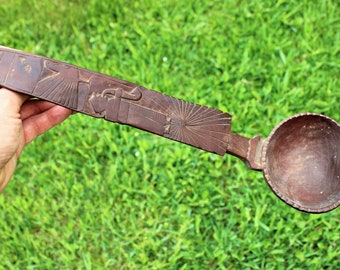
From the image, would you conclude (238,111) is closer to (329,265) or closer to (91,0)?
(329,265)

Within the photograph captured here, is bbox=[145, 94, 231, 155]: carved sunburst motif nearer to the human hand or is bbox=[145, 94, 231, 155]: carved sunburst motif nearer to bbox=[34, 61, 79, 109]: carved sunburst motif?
bbox=[34, 61, 79, 109]: carved sunburst motif

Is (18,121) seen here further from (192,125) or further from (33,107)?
(192,125)

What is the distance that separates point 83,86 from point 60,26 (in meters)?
1.35

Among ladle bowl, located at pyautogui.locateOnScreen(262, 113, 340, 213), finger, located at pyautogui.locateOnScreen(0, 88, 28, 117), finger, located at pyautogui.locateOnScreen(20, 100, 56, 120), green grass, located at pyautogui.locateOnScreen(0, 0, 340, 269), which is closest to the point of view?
finger, located at pyautogui.locateOnScreen(0, 88, 28, 117)

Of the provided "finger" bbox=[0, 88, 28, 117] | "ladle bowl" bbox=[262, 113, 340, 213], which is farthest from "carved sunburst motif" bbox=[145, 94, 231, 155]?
"finger" bbox=[0, 88, 28, 117]

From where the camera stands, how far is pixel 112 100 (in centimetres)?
170

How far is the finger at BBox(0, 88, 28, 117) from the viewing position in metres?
1.65

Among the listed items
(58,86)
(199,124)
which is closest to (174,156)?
(199,124)

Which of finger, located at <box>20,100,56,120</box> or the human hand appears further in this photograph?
finger, located at <box>20,100,56,120</box>

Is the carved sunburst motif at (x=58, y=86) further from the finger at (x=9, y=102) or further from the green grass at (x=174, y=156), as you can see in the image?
the green grass at (x=174, y=156)

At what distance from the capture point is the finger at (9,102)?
1.65 meters

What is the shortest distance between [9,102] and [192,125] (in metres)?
0.67

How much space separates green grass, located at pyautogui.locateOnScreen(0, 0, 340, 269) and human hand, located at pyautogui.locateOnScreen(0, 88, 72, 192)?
50 centimetres

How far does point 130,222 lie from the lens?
2.37 meters
